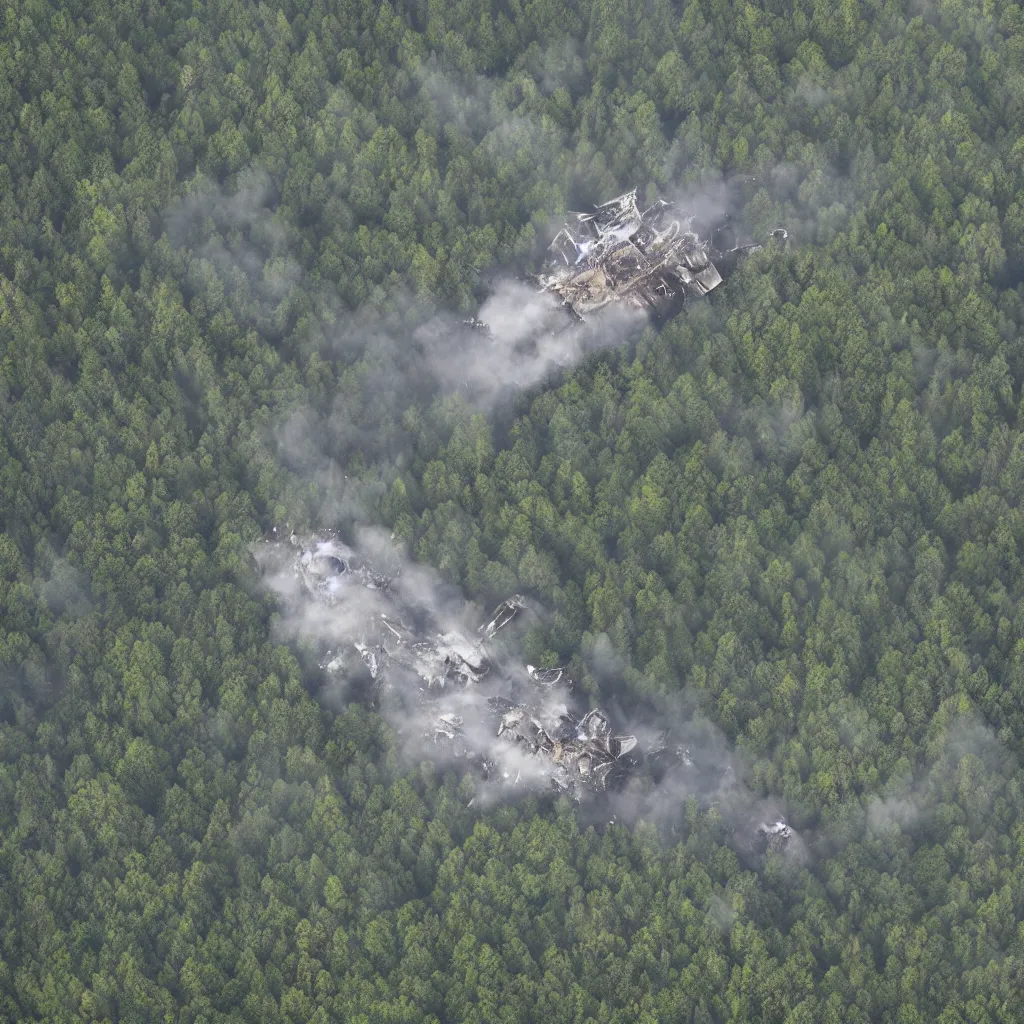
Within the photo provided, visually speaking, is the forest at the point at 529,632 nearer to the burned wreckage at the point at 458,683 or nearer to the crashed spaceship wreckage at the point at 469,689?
the crashed spaceship wreckage at the point at 469,689

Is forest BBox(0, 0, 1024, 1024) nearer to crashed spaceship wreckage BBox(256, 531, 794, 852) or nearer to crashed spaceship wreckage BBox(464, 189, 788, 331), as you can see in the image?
crashed spaceship wreckage BBox(256, 531, 794, 852)

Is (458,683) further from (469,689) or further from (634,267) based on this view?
(634,267)

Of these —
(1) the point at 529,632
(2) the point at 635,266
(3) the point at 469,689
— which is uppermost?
(2) the point at 635,266

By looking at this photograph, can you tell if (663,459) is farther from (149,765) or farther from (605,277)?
(149,765)

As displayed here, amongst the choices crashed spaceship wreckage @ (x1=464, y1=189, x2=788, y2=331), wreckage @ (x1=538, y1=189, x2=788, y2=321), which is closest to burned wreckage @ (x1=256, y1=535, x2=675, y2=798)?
crashed spaceship wreckage @ (x1=464, y1=189, x2=788, y2=331)

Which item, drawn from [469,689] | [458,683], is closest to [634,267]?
[458,683]

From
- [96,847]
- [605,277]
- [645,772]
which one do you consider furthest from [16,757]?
[605,277]
